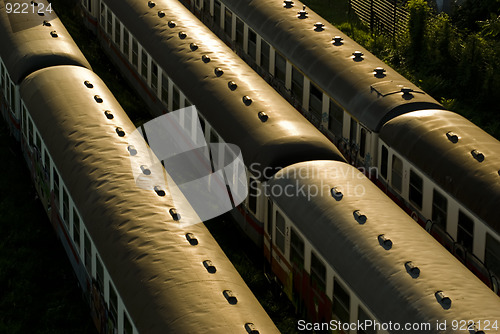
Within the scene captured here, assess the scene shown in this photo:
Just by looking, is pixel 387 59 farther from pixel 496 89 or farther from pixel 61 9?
pixel 61 9

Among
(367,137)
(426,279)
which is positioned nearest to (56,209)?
(367,137)

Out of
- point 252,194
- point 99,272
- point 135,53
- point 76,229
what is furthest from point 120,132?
point 135,53

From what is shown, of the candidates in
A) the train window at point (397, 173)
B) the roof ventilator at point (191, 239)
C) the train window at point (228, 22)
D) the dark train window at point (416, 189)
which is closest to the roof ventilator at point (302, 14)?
the train window at point (228, 22)

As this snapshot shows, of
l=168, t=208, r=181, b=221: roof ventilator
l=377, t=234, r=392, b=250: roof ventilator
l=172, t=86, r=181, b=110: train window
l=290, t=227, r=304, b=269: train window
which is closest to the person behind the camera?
l=377, t=234, r=392, b=250: roof ventilator

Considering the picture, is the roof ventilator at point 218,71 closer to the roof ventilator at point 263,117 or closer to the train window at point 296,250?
the roof ventilator at point 263,117

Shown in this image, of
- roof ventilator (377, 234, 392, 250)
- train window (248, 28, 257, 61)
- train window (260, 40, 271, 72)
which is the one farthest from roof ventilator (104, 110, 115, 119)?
train window (248, 28, 257, 61)

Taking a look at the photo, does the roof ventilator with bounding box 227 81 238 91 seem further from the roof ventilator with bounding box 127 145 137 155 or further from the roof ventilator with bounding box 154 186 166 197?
the roof ventilator with bounding box 154 186 166 197
